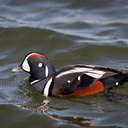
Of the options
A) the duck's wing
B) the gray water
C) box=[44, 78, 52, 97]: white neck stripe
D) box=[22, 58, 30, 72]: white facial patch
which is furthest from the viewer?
box=[22, 58, 30, 72]: white facial patch

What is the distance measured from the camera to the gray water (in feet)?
31.0

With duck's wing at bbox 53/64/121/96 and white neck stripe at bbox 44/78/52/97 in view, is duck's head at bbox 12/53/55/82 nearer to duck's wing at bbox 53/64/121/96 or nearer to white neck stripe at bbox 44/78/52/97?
white neck stripe at bbox 44/78/52/97

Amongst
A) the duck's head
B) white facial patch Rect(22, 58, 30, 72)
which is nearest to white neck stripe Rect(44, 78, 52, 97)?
the duck's head

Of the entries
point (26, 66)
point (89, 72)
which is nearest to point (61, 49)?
point (26, 66)

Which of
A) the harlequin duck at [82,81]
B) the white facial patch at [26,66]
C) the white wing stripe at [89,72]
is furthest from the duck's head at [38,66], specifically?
the white wing stripe at [89,72]

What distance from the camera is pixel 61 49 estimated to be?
13.4 meters

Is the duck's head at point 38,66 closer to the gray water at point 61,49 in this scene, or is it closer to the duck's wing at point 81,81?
the gray water at point 61,49

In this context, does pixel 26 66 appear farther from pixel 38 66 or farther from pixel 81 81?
pixel 81 81

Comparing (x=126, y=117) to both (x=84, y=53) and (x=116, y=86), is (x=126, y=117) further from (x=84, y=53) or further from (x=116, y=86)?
(x=84, y=53)

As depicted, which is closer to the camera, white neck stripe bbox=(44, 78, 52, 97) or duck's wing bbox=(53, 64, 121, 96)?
duck's wing bbox=(53, 64, 121, 96)

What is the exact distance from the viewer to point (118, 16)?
51.5 feet

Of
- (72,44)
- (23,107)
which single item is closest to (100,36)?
(72,44)

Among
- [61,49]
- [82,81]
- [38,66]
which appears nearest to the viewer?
[82,81]

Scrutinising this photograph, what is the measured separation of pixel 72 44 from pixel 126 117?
491cm
